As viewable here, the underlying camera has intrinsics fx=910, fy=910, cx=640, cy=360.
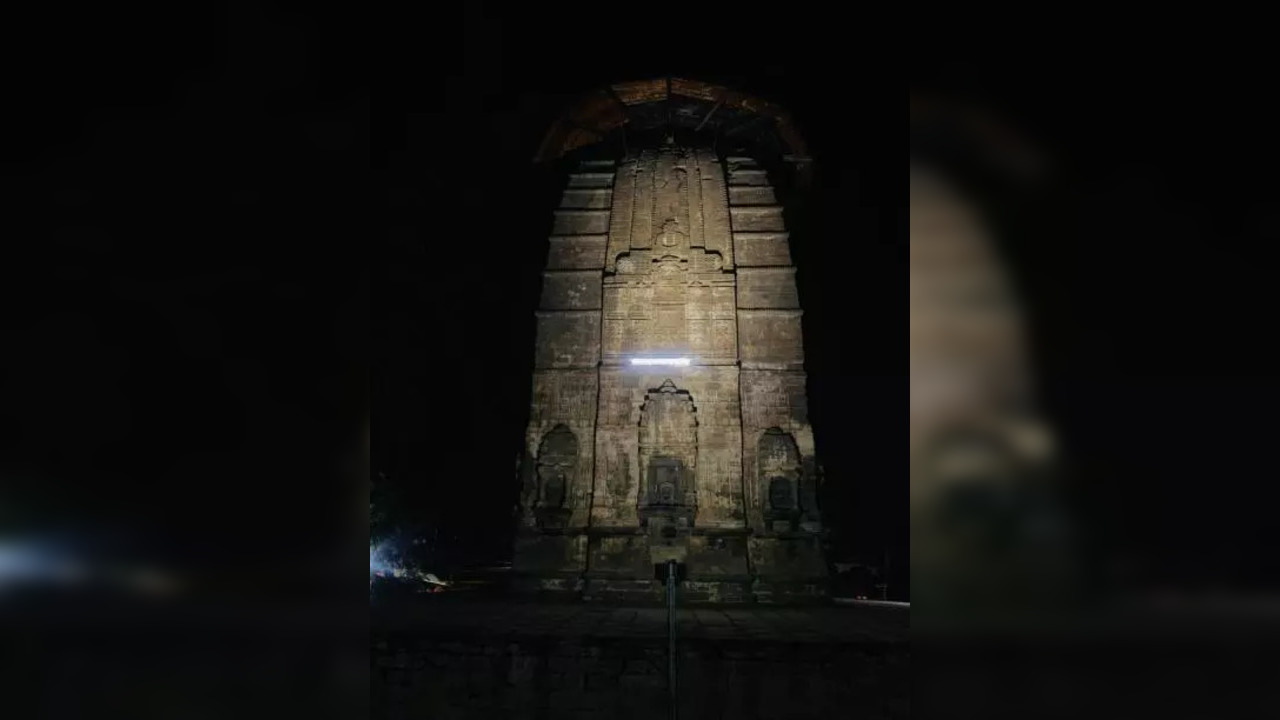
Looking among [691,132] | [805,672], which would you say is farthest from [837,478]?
[805,672]

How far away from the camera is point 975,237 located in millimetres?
3408

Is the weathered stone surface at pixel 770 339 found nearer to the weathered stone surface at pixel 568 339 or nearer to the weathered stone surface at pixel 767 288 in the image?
the weathered stone surface at pixel 767 288

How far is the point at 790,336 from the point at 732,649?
334 inches

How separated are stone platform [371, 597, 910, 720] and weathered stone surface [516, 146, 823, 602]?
596 cm

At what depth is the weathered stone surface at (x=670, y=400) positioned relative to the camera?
15289 mm

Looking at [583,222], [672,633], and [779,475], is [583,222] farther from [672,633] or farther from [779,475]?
[672,633]

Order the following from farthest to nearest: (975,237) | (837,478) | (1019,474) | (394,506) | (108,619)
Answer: (837,478) → (394,506) → (108,619) → (975,237) → (1019,474)

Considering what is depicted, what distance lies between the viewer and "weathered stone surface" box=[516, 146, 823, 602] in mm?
15289

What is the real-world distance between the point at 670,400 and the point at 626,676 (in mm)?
7763

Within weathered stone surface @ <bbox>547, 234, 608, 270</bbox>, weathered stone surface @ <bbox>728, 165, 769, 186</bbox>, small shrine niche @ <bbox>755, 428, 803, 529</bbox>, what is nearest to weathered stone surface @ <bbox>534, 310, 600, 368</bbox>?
weathered stone surface @ <bbox>547, 234, 608, 270</bbox>

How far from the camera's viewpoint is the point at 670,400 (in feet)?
53.0

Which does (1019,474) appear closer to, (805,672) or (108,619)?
(108,619)

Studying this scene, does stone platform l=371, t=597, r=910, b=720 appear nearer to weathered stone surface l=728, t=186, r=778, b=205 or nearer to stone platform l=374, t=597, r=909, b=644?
stone platform l=374, t=597, r=909, b=644

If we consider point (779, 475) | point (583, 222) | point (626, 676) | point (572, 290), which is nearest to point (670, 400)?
point (779, 475)
